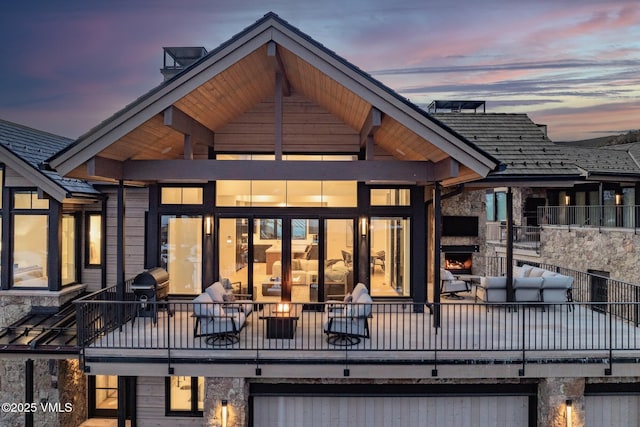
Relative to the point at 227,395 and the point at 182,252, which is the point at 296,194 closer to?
the point at 182,252

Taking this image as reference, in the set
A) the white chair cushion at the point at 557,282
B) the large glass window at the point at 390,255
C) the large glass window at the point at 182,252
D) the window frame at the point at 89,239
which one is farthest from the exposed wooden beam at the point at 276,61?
the white chair cushion at the point at 557,282

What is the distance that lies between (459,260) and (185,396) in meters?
8.93

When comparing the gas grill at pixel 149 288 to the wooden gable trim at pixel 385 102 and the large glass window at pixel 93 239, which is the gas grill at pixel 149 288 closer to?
the large glass window at pixel 93 239

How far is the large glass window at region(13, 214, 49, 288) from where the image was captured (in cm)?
962

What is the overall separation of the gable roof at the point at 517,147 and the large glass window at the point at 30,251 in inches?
397

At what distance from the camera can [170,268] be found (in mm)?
10289

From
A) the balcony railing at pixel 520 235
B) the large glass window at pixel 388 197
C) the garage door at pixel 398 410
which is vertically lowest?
the garage door at pixel 398 410

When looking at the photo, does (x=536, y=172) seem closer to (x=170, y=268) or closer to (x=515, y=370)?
(x=515, y=370)

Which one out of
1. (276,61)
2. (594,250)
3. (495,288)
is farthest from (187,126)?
(594,250)

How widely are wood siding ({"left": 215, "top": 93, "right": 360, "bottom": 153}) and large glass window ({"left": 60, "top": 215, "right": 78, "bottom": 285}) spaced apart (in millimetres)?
4048

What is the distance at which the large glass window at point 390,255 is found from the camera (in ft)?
33.2

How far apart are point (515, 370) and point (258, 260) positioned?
234 inches

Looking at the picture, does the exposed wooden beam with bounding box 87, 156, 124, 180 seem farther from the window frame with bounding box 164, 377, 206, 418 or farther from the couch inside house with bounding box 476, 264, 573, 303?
the couch inside house with bounding box 476, 264, 573, 303

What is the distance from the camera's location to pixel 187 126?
8.26 metres
